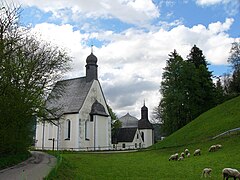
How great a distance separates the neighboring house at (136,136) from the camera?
8500 cm

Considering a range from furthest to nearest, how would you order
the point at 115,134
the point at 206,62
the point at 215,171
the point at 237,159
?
1. the point at 115,134
2. the point at 206,62
3. the point at 237,159
4. the point at 215,171

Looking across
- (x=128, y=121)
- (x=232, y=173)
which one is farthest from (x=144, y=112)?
(x=232, y=173)

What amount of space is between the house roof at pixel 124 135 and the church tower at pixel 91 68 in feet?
87.4

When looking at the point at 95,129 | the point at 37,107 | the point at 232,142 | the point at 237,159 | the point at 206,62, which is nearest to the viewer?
the point at 237,159

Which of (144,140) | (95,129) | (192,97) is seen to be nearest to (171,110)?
(192,97)

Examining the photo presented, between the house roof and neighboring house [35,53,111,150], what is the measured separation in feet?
69.7

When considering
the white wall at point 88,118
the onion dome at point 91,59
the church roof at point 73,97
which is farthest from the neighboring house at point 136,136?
the onion dome at point 91,59

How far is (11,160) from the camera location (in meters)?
24.3

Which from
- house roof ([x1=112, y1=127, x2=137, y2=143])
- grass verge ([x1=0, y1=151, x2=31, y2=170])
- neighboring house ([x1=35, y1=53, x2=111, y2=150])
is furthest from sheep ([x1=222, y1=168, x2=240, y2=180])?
house roof ([x1=112, y1=127, x2=137, y2=143])

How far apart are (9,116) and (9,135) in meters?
1.61

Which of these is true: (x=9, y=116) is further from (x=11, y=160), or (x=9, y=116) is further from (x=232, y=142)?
(x=232, y=142)

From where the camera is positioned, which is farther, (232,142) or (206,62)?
(206,62)

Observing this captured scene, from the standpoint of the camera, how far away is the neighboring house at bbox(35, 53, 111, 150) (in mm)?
60125

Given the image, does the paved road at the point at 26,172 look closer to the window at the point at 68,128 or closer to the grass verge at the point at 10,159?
the grass verge at the point at 10,159
